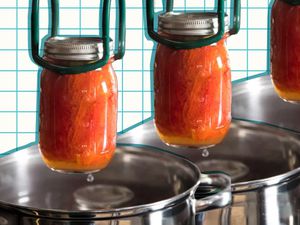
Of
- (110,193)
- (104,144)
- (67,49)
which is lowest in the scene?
(110,193)

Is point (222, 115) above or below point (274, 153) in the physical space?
above

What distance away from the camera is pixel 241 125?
1.73 m

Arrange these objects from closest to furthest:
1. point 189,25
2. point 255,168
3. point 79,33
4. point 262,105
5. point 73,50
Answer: point 73,50 < point 189,25 < point 255,168 < point 262,105 < point 79,33

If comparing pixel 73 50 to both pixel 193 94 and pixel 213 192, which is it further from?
pixel 213 192

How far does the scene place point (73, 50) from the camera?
1.24 m

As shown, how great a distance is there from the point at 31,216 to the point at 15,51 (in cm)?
158

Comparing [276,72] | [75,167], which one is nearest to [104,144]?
[75,167]

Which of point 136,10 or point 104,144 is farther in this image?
point 136,10

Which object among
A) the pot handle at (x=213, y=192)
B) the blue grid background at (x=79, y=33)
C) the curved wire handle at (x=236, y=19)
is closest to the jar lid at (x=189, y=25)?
the curved wire handle at (x=236, y=19)

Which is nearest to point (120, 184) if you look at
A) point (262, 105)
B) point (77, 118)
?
point (77, 118)

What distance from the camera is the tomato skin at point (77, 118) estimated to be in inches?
49.3

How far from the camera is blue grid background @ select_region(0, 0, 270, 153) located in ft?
9.05

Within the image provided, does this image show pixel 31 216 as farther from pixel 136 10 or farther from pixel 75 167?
→ pixel 136 10

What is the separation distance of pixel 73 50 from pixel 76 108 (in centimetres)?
8
